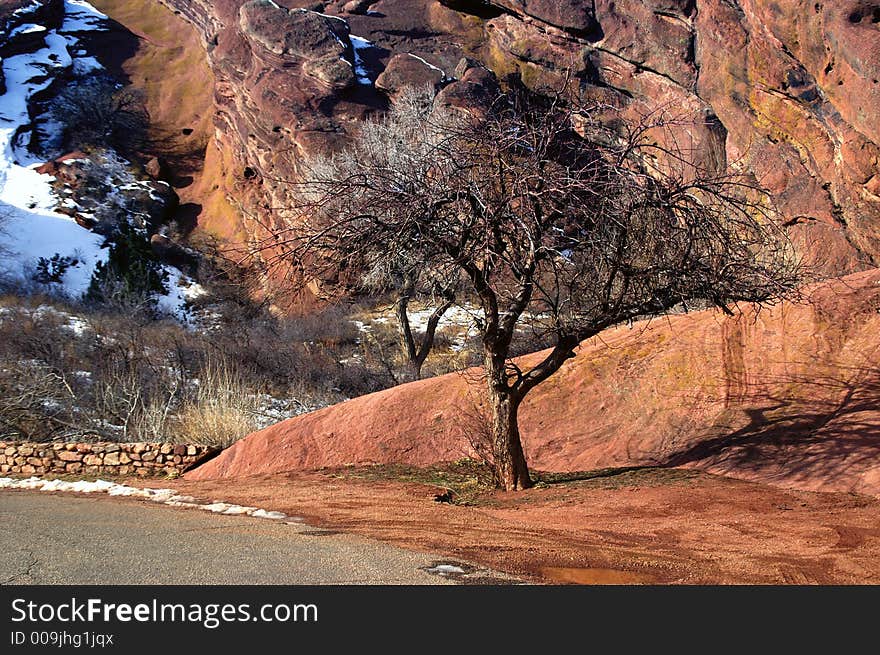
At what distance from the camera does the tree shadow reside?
26.0ft

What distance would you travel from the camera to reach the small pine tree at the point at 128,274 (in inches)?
1055

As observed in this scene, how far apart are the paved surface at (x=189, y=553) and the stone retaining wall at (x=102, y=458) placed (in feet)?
16.1

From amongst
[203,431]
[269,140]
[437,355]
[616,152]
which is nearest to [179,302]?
[269,140]

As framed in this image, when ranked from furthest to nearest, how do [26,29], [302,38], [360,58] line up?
[26,29], [360,58], [302,38]

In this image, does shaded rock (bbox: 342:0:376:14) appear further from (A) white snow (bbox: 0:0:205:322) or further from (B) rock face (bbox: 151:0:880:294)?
(A) white snow (bbox: 0:0:205:322)

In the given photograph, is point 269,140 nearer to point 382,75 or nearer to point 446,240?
point 382,75

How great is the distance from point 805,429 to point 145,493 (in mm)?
7629

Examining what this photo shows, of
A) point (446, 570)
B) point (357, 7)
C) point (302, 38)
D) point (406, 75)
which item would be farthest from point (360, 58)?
point (446, 570)

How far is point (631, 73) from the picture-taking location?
34.2 m

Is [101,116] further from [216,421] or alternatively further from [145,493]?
[145,493]

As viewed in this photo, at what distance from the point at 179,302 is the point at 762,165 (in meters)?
23.0

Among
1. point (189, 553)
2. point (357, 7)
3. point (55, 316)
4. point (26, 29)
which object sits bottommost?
point (189, 553)

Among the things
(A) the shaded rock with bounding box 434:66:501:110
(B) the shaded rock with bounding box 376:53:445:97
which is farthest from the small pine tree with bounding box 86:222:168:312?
(A) the shaded rock with bounding box 434:66:501:110

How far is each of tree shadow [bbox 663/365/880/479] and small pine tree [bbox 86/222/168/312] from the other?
20.8m
